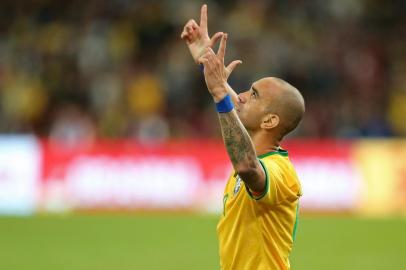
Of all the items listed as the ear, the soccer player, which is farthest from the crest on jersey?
the ear

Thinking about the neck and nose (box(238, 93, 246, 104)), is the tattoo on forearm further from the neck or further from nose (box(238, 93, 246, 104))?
nose (box(238, 93, 246, 104))

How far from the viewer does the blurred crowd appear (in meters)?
20.1

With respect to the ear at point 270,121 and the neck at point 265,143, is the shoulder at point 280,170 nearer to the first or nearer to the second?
the neck at point 265,143

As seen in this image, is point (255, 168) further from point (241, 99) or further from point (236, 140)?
point (241, 99)

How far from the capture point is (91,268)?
38.4 feet

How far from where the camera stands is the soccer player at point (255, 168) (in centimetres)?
508

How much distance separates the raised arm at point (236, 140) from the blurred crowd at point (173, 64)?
46.9ft

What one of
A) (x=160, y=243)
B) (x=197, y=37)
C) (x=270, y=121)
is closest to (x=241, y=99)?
(x=270, y=121)

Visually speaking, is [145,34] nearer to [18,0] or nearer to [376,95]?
[18,0]

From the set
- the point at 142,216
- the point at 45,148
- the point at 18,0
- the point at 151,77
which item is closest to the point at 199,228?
the point at 142,216

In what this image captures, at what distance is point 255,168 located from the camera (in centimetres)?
505

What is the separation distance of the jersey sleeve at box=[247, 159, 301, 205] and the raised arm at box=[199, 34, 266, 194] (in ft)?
0.16

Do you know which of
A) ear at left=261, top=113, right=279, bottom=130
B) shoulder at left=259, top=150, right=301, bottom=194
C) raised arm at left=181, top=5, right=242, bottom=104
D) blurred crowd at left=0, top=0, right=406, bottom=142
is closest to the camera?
shoulder at left=259, top=150, right=301, bottom=194

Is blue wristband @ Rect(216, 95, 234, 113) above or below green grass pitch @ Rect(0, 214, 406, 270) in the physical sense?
above
